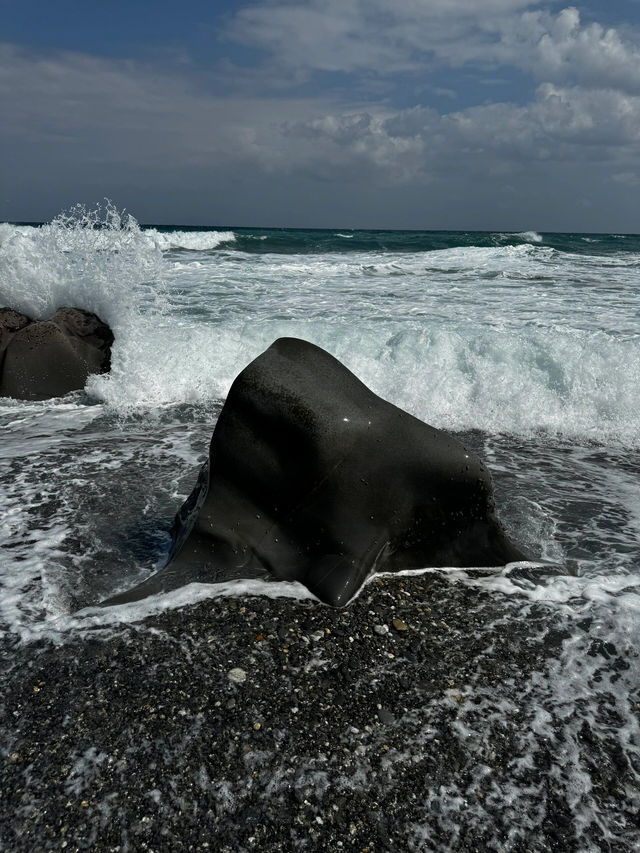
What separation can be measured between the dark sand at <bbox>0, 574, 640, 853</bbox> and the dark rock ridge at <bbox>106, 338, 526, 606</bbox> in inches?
9.6

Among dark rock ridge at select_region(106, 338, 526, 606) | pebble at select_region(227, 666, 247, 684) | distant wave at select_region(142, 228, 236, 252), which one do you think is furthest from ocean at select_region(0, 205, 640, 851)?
distant wave at select_region(142, 228, 236, 252)

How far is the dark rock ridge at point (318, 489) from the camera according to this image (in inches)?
118

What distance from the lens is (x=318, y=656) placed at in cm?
254

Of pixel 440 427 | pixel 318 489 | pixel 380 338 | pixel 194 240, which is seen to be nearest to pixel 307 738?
pixel 318 489

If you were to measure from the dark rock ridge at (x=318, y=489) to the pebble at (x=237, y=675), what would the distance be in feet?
1.83

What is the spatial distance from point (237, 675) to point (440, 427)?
154 inches

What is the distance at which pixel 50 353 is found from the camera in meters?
6.88

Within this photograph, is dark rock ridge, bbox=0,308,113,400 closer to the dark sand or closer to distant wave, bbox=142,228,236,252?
the dark sand

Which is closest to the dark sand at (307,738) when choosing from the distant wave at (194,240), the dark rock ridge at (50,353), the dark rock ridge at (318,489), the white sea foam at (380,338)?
the dark rock ridge at (318,489)

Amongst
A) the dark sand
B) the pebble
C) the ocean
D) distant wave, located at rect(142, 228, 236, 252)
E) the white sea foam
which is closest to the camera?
the dark sand

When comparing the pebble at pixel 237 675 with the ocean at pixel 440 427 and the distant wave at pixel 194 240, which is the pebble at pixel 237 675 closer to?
the ocean at pixel 440 427

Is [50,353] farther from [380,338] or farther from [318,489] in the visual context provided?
[318,489]

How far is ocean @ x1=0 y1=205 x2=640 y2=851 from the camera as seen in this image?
89.0 inches

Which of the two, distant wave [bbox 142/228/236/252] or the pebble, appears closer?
the pebble
